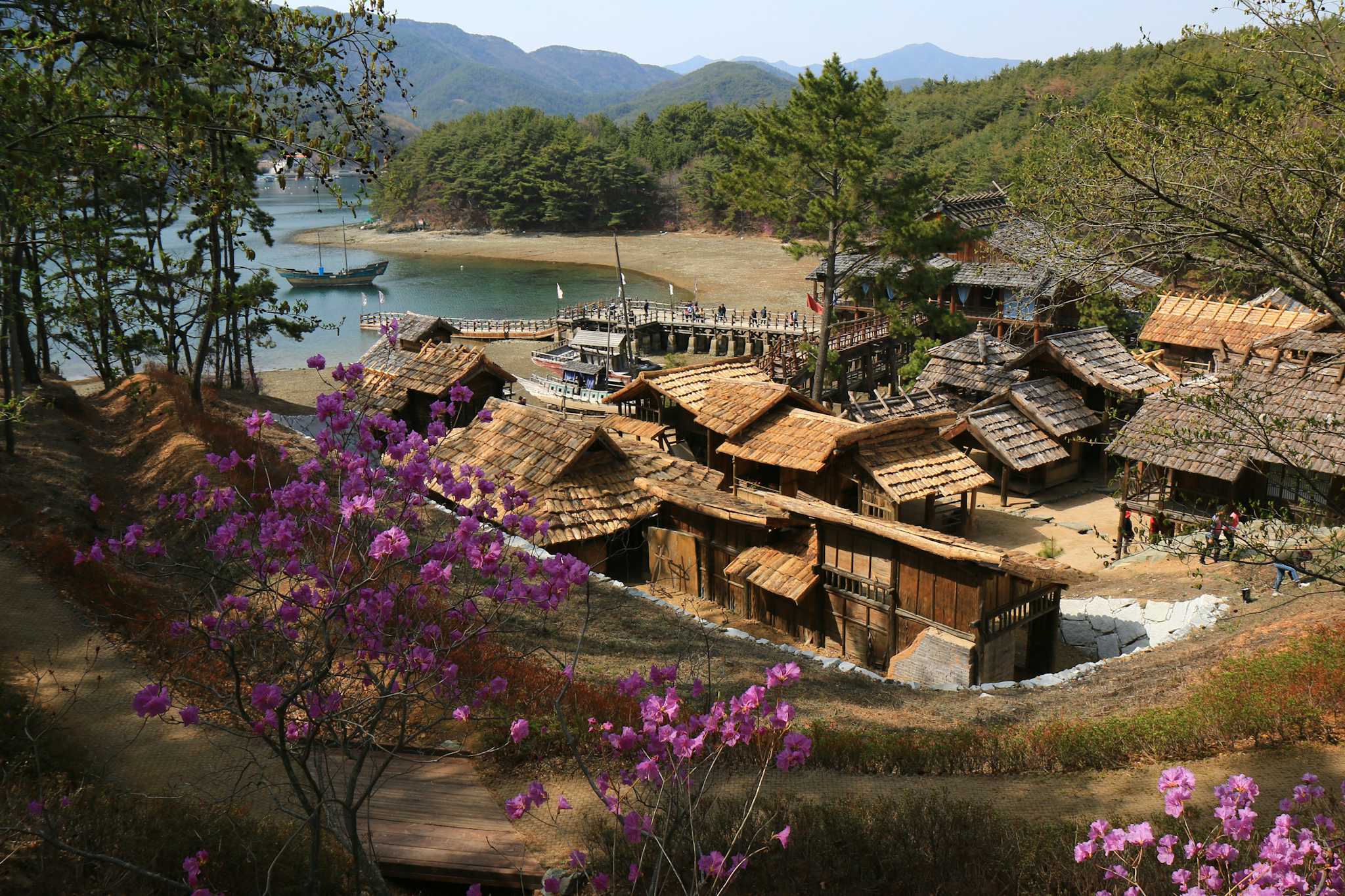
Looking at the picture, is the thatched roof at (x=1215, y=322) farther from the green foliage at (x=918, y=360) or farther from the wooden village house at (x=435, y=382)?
the wooden village house at (x=435, y=382)

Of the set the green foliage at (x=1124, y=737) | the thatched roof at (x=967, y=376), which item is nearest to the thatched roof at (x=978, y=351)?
the thatched roof at (x=967, y=376)

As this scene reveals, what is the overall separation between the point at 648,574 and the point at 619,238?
7614 cm

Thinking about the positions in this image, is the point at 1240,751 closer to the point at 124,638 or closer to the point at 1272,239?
the point at 1272,239

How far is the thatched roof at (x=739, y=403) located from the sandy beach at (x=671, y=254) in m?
40.3

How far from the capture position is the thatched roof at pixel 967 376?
3056 cm

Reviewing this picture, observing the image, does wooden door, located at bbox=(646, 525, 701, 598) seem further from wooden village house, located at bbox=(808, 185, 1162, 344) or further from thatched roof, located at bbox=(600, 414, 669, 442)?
wooden village house, located at bbox=(808, 185, 1162, 344)

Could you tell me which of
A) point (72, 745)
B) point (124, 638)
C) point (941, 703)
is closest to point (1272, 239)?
point (941, 703)

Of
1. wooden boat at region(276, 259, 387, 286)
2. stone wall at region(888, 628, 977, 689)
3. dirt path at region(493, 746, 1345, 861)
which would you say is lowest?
stone wall at region(888, 628, 977, 689)

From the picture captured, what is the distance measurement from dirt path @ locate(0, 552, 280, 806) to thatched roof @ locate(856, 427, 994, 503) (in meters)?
13.7

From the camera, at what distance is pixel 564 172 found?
314ft

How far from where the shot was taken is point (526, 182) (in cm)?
9612

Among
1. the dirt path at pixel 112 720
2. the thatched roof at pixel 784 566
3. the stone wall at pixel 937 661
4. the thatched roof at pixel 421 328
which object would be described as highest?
the thatched roof at pixel 421 328

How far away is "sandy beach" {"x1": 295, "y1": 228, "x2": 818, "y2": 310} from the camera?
227 feet

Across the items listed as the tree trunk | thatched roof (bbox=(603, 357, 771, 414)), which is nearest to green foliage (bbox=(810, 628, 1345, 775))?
thatched roof (bbox=(603, 357, 771, 414))
